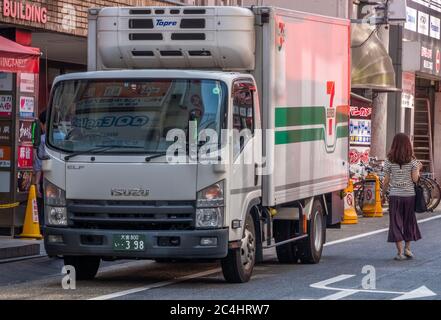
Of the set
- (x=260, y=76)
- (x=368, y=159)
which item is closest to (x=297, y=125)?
(x=260, y=76)

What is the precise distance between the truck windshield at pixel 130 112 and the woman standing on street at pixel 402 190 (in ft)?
15.7

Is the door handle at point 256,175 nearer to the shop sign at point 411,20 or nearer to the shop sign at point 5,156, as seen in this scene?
the shop sign at point 5,156

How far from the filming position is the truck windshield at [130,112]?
43.4 feet

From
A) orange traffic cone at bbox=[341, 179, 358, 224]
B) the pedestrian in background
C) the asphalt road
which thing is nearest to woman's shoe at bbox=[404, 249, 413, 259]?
the asphalt road

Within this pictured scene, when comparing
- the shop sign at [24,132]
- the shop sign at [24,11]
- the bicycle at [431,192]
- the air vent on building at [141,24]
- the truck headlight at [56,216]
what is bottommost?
the bicycle at [431,192]

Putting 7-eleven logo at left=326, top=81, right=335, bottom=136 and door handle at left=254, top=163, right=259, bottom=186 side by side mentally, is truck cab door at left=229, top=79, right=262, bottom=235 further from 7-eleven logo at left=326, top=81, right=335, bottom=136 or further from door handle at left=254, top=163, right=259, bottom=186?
7-eleven logo at left=326, top=81, right=335, bottom=136

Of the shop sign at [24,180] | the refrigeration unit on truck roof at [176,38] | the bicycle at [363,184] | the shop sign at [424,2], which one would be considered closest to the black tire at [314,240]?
the refrigeration unit on truck roof at [176,38]

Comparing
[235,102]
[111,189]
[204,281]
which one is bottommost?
[204,281]

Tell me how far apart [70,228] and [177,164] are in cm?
141

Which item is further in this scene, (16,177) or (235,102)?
→ (16,177)

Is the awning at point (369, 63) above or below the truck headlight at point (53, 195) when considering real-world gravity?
above

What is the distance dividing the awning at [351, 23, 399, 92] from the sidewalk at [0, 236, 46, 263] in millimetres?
15404
